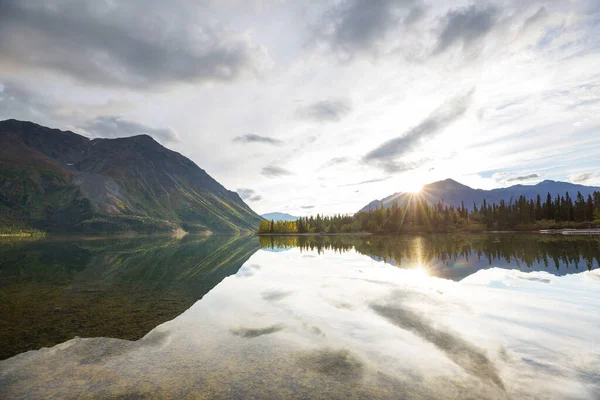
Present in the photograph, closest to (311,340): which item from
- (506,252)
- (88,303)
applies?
(88,303)

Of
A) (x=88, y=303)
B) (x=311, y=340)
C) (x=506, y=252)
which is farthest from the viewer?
(x=506, y=252)

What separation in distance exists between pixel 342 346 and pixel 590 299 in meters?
22.9

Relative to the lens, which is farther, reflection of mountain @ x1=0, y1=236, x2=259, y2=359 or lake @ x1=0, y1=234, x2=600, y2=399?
reflection of mountain @ x1=0, y1=236, x2=259, y2=359

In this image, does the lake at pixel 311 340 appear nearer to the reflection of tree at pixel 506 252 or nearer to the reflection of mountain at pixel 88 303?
the reflection of mountain at pixel 88 303

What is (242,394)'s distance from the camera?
1090 cm

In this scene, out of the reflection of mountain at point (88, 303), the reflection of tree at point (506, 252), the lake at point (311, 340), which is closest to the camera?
the lake at point (311, 340)

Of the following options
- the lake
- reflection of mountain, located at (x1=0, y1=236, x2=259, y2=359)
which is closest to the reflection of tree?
the lake

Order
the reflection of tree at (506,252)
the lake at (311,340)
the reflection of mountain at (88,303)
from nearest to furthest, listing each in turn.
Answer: the lake at (311,340), the reflection of mountain at (88,303), the reflection of tree at (506,252)

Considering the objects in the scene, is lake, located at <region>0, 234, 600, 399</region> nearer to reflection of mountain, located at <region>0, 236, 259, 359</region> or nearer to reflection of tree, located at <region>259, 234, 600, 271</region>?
reflection of mountain, located at <region>0, 236, 259, 359</region>

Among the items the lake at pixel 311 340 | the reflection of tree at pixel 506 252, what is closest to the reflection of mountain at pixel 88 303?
the lake at pixel 311 340

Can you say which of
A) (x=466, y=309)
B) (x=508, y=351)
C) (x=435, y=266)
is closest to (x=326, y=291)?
(x=466, y=309)

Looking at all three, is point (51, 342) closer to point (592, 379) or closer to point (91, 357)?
point (91, 357)

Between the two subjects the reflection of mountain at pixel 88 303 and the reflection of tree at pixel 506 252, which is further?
the reflection of tree at pixel 506 252

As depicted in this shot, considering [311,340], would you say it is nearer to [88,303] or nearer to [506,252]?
[88,303]
